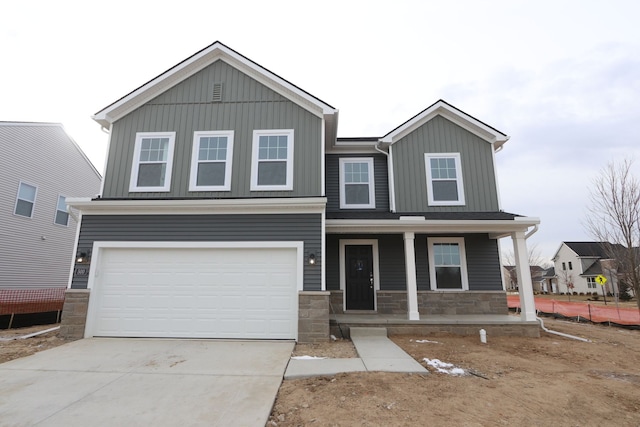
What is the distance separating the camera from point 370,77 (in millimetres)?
15086

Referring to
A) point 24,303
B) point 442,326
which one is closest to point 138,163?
point 24,303

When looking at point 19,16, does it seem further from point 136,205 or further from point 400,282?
point 400,282

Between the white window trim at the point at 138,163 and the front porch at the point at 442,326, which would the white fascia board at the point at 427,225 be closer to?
the front porch at the point at 442,326

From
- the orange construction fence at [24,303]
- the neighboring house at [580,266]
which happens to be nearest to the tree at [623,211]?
the orange construction fence at [24,303]

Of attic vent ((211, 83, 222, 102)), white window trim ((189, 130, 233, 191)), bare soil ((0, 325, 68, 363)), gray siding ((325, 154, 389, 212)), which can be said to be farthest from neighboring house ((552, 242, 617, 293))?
bare soil ((0, 325, 68, 363))

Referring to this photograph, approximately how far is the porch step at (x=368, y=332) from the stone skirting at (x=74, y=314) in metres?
6.63

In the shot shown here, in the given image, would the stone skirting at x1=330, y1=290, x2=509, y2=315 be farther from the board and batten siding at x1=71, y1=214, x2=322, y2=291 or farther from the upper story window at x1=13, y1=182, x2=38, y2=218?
the upper story window at x1=13, y1=182, x2=38, y2=218

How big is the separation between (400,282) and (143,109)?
31.1 feet

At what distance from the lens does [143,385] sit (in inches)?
173

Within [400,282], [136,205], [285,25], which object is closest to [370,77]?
[285,25]

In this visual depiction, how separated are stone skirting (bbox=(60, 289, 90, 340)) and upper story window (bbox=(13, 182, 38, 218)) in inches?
334

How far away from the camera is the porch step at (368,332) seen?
776 centimetres

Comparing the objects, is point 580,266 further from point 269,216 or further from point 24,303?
point 24,303

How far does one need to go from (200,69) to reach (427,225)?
8.16 m
